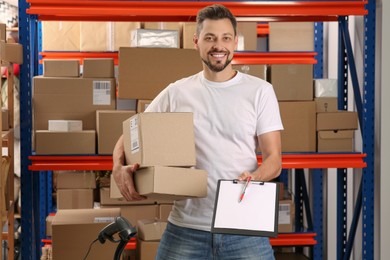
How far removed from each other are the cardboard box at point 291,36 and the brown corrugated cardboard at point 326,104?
98 centimetres

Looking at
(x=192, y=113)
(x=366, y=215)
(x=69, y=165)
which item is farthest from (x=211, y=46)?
(x=366, y=215)

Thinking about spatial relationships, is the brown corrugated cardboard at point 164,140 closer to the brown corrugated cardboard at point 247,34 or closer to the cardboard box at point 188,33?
the cardboard box at point 188,33

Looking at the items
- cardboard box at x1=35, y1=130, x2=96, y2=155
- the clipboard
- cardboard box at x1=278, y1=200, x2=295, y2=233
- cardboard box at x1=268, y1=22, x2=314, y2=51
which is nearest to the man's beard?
the clipboard

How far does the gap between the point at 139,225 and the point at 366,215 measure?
1.41 metres

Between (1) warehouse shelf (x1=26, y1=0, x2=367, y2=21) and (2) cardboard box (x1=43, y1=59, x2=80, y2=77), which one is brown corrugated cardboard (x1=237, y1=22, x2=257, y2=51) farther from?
(2) cardboard box (x1=43, y1=59, x2=80, y2=77)

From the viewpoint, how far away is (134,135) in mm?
2561

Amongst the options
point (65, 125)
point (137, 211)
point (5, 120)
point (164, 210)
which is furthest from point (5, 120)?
point (164, 210)

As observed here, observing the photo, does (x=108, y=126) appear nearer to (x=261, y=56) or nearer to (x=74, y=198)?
(x=74, y=198)

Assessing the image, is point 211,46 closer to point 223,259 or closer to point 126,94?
point 223,259

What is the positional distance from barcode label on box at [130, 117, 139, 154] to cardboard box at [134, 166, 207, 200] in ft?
0.37

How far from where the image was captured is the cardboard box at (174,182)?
7.93 feet

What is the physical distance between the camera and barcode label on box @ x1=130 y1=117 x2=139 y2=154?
253cm

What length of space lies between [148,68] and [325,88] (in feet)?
3.71

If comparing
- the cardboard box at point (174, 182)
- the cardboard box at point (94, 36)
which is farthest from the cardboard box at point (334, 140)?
the cardboard box at point (174, 182)
